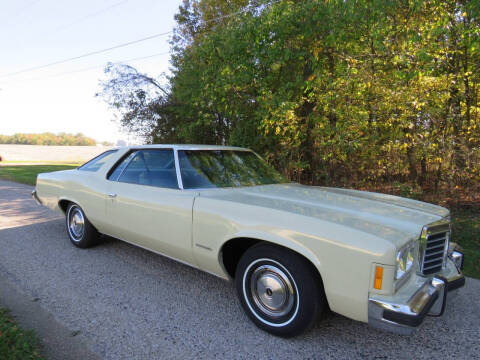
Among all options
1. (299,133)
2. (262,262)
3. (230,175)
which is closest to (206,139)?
(299,133)

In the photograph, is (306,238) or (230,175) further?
(230,175)

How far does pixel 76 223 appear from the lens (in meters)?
4.52

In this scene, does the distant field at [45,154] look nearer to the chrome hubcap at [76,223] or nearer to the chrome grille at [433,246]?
the chrome hubcap at [76,223]

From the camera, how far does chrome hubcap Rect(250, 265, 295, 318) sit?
2428mm

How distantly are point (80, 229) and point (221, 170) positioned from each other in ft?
7.69

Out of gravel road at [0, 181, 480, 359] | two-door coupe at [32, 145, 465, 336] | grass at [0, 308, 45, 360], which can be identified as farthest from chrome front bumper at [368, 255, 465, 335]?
grass at [0, 308, 45, 360]

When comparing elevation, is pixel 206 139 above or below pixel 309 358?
above

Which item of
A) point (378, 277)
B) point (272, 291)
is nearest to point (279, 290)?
point (272, 291)

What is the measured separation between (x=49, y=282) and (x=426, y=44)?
19.8 feet

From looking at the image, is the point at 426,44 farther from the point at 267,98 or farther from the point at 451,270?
the point at 451,270

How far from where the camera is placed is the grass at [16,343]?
207 centimetres

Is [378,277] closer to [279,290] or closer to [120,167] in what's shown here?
[279,290]

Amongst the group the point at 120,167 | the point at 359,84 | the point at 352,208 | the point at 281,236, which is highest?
the point at 359,84

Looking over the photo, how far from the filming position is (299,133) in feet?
23.1
